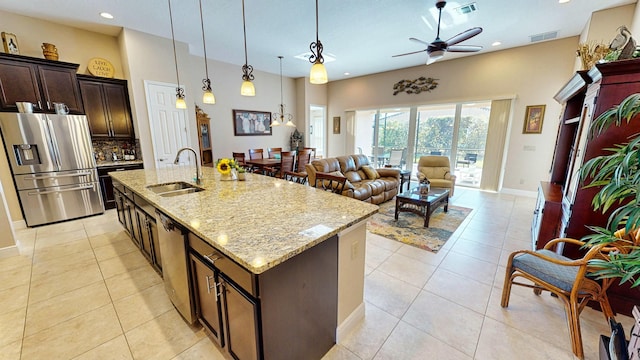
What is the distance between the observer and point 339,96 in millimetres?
8180

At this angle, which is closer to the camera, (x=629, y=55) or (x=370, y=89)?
(x=629, y=55)

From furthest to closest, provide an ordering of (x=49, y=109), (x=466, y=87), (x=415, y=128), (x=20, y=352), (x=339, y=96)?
(x=339, y=96) → (x=415, y=128) → (x=466, y=87) → (x=49, y=109) → (x=20, y=352)

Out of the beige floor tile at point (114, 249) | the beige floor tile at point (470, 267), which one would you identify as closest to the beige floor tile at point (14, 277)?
the beige floor tile at point (114, 249)

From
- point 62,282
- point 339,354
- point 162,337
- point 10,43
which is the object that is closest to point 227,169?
point 162,337

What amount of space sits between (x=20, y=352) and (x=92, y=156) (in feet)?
10.9

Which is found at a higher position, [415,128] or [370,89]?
[370,89]

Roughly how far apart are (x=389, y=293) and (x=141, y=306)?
2173 millimetres

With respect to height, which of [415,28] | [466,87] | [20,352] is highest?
[415,28]

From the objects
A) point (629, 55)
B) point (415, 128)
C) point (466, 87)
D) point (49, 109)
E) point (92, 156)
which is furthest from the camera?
point (415, 128)

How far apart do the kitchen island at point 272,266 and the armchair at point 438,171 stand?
3.79 meters

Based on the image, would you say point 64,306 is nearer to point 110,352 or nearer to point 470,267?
point 110,352

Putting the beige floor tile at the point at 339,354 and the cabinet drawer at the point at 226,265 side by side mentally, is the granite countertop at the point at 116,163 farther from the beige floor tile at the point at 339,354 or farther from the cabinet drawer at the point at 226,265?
the beige floor tile at the point at 339,354

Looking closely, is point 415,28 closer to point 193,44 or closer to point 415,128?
point 415,128

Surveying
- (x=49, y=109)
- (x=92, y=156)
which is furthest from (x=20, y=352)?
(x=49, y=109)
